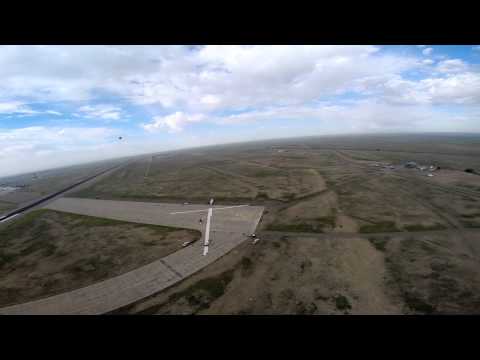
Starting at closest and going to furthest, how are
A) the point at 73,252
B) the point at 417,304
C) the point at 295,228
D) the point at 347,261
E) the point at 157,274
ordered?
the point at 417,304 < the point at 157,274 < the point at 347,261 < the point at 73,252 < the point at 295,228

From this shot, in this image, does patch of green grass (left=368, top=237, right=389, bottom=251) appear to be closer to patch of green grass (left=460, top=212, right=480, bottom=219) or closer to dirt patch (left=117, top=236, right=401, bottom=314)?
dirt patch (left=117, top=236, right=401, bottom=314)

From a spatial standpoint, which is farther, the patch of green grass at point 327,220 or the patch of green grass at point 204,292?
the patch of green grass at point 327,220

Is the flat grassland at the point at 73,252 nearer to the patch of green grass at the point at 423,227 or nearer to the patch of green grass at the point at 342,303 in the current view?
the patch of green grass at the point at 342,303

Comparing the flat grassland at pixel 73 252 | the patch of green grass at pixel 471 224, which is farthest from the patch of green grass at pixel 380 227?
the flat grassland at pixel 73 252

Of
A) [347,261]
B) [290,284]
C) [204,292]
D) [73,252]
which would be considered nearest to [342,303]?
[290,284]

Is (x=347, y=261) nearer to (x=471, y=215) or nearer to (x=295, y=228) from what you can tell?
(x=295, y=228)

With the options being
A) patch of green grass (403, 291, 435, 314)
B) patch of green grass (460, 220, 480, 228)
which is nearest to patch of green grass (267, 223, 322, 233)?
patch of green grass (403, 291, 435, 314)
